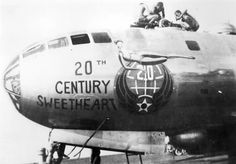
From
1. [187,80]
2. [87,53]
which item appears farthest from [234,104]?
[87,53]

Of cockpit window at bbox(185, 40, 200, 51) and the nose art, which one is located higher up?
cockpit window at bbox(185, 40, 200, 51)

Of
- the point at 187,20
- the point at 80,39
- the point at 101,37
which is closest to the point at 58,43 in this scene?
the point at 80,39

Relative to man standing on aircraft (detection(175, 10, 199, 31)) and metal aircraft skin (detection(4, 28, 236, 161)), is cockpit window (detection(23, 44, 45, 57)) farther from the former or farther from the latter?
man standing on aircraft (detection(175, 10, 199, 31))

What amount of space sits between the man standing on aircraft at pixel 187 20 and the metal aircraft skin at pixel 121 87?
1.02 meters

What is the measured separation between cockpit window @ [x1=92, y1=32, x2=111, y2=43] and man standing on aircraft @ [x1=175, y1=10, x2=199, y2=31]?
2.24m

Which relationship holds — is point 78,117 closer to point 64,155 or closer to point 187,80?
point 64,155

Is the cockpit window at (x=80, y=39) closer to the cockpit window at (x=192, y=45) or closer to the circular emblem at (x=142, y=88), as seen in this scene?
the circular emblem at (x=142, y=88)

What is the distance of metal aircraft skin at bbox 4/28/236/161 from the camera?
8898mm

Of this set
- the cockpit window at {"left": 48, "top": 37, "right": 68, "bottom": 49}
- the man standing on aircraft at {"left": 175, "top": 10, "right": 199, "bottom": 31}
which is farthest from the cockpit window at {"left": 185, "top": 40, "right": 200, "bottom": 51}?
the cockpit window at {"left": 48, "top": 37, "right": 68, "bottom": 49}

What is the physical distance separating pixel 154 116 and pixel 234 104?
2.13 meters

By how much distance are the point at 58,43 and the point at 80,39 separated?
0.53 meters

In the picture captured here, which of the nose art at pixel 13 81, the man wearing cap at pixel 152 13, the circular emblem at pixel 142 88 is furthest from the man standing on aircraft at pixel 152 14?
the nose art at pixel 13 81

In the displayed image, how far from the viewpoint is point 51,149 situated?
30.5ft

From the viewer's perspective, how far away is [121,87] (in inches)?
353
